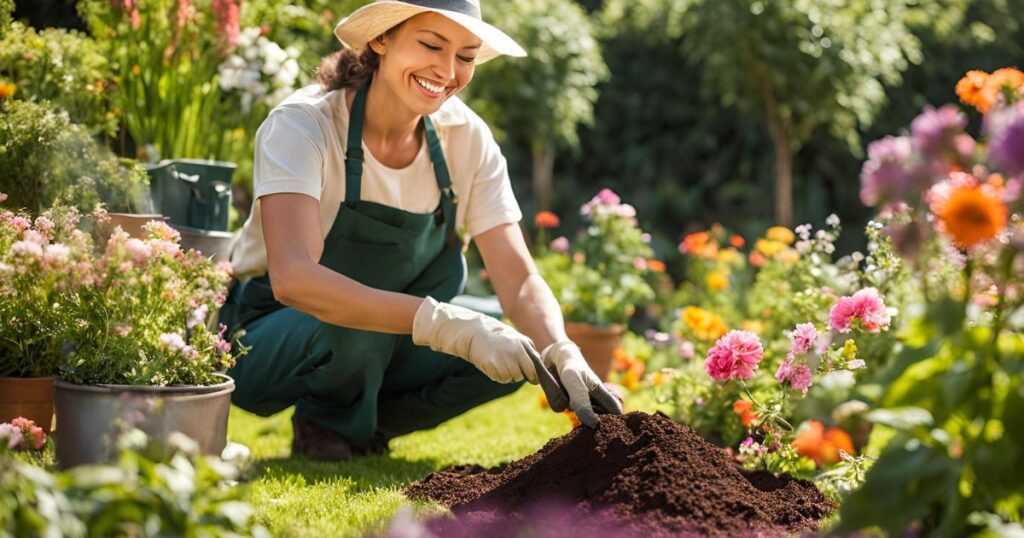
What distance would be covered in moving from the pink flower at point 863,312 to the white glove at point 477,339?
0.68 metres

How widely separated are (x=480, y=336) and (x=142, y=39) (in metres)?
1.83

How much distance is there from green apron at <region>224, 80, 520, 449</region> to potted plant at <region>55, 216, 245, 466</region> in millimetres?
670

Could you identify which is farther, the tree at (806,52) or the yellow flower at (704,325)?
the tree at (806,52)

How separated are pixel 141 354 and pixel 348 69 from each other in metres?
1.14

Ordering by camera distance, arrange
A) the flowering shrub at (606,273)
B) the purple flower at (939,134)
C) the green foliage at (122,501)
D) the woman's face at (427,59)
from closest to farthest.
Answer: the green foliage at (122,501) < the purple flower at (939,134) < the woman's face at (427,59) < the flowering shrub at (606,273)

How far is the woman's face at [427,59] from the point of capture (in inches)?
104

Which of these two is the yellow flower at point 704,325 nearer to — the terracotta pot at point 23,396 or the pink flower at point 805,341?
the pink flower at point 805,341

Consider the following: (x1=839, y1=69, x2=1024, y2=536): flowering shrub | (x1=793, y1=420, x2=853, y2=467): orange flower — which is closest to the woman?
(x1=793, y1=420, x2=853, y2=467): orange flower

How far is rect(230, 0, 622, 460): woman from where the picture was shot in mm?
2453

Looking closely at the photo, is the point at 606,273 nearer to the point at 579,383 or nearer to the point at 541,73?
the point at 579,383

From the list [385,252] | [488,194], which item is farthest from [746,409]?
[385,252]

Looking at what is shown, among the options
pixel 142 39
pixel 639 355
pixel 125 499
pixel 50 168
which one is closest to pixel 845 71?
pixel 639 355

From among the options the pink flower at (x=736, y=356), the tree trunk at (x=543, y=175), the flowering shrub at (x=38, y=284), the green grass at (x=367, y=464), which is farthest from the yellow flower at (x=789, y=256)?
the tree trunk at (x=543, y=175)

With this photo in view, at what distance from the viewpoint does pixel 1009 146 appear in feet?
4.59
